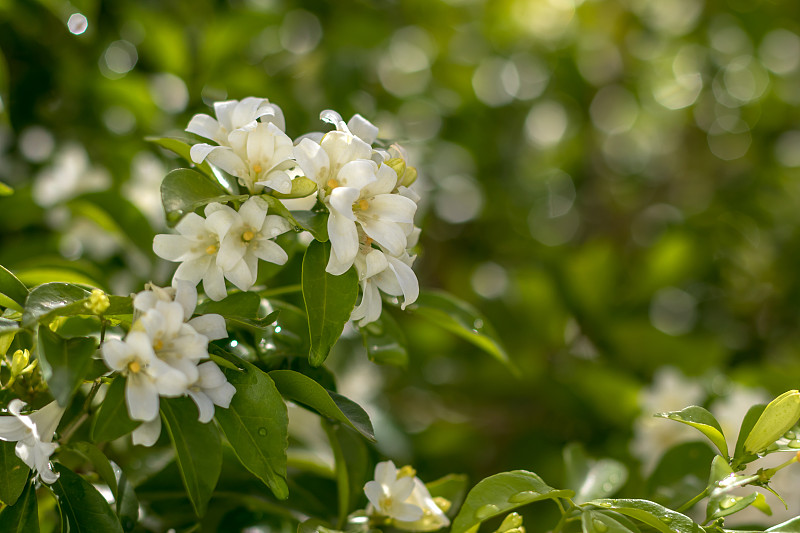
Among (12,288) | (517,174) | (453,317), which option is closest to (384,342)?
(453,317)

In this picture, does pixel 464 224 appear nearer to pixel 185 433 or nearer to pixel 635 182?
pixel 635 182

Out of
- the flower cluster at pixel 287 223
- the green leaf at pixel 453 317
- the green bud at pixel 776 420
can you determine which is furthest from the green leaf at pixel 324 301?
the green bud at pixel 776 420

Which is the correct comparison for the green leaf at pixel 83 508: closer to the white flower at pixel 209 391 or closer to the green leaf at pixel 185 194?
the white flower at pixel 209 391

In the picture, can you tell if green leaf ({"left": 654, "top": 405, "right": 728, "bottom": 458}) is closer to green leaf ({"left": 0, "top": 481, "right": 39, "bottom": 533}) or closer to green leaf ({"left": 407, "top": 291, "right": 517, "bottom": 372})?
green leaf ({"left": 407, "top": 291, "right": 517, "bottom": 372})

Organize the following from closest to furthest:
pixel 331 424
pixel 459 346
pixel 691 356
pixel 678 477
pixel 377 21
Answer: pixel 331 424 < pixel 678 477 < pixel 691 356 < pixel 459 346 < pixel 377 21

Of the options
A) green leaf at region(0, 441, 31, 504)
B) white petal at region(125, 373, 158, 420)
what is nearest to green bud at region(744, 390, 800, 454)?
white petal at region(125, 373, 158, 420)

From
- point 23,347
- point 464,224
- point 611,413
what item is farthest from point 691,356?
point 23,347

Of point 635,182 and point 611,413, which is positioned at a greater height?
point 635,182
